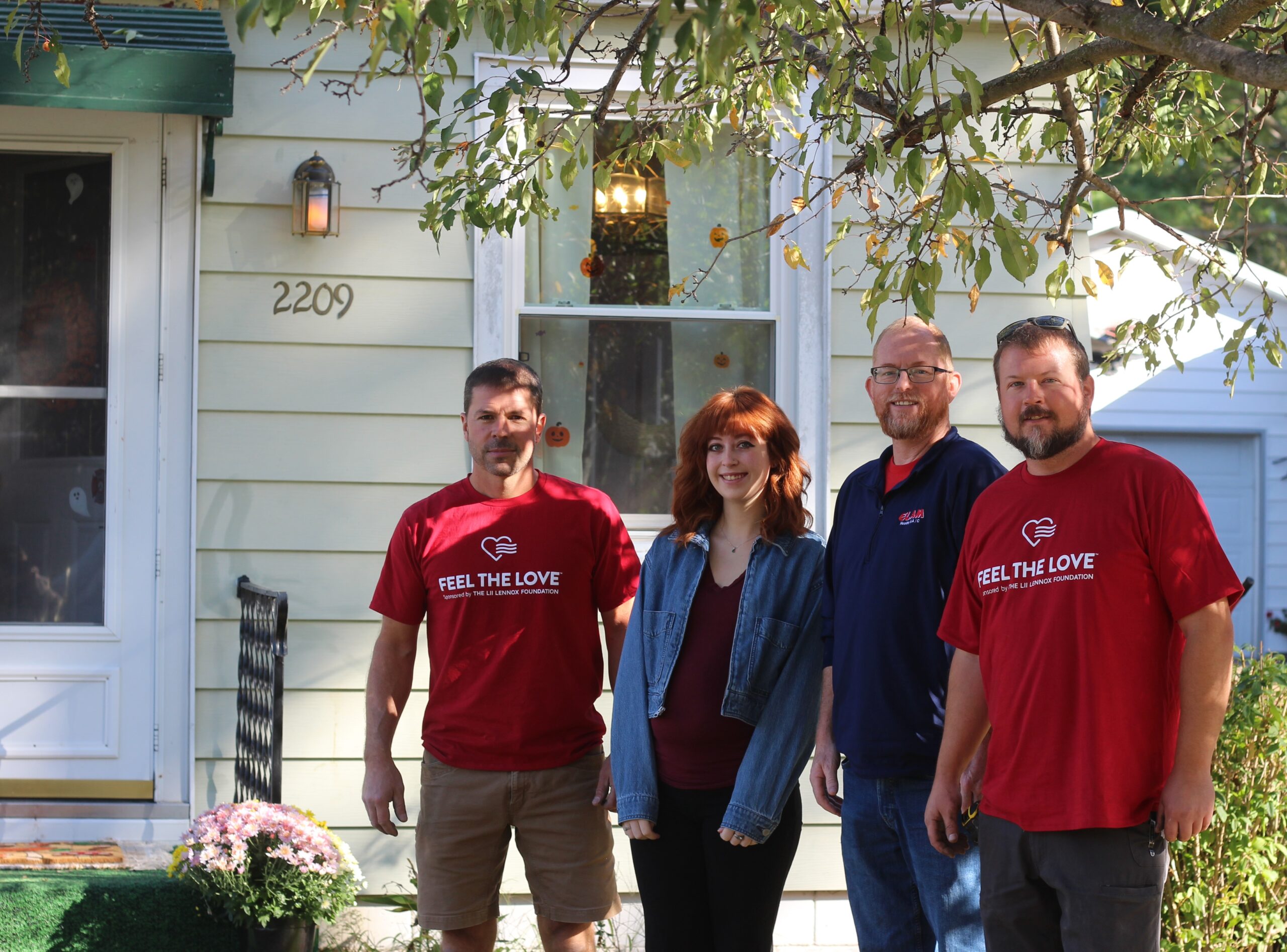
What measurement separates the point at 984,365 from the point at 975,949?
2.46 m

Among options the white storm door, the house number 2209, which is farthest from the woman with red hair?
the white storm door

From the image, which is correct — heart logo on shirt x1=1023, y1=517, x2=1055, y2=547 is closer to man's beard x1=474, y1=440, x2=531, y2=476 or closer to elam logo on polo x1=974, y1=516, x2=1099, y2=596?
elam logo on polo x1=974, y1=516, x2=1099, y2=596

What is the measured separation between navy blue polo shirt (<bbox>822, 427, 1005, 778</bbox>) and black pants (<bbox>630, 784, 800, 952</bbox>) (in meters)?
0.27

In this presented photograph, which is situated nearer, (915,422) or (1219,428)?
(915,422)

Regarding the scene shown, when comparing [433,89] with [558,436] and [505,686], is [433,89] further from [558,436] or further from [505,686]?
[558,436]

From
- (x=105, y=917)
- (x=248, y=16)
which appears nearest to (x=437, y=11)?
(x=248, y=16)

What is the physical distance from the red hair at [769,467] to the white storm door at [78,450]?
2.16m

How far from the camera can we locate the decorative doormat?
386cm

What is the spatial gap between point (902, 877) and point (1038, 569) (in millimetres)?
796

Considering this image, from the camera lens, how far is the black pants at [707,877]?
269 cm

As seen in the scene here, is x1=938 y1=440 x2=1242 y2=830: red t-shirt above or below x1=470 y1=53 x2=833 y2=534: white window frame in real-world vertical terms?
below

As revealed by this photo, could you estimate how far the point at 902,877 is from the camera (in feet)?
8.73

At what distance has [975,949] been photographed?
254cm

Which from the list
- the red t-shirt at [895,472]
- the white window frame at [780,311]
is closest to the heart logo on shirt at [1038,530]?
the red t-shirt at [895,472]
